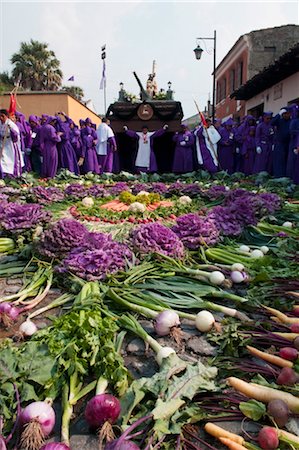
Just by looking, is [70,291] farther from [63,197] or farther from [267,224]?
[63,197]

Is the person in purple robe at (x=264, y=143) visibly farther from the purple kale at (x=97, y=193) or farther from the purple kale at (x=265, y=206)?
→ the purple kale at (x=265, y=206)

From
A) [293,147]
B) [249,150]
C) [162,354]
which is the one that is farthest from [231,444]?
[249,150]

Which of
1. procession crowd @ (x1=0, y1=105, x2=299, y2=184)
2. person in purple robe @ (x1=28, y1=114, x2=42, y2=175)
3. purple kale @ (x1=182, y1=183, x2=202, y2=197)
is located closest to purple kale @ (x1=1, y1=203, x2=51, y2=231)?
purple kale @ (x1=182, y1=183, x2=202, y2=197)

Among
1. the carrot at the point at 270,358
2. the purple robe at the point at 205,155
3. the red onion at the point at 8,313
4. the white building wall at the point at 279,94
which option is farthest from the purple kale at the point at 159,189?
the white building wall at the point at 279,94

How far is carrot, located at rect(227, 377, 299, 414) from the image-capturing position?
5.80ft

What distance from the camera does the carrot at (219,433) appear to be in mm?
1651

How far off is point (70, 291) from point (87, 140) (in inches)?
405

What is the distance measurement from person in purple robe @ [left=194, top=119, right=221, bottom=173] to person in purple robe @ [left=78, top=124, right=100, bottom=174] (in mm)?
3374

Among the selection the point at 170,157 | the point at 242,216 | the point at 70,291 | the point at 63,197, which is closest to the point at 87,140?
the point at 170,157

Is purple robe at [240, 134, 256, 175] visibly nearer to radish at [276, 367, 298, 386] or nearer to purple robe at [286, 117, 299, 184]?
purple robe at [286, 117, 299, 184]

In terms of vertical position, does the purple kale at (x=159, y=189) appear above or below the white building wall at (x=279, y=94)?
below

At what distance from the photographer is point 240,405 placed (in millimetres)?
1782

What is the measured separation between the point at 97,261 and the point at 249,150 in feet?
31.7

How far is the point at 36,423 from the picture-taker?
1.65m
